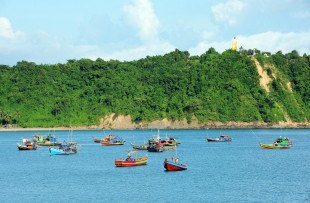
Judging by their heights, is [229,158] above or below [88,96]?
below

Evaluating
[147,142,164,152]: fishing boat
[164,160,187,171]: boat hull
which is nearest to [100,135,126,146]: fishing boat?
[147,142,164,152]: fishing boat

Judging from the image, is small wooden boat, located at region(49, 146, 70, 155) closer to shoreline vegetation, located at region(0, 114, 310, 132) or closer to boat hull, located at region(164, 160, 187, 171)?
boat hull, located at region(164, 160, 187, 171)

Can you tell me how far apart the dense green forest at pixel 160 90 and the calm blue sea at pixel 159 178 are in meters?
70.1

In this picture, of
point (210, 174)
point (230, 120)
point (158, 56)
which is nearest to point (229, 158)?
point (210, 174)

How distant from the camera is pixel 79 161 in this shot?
80.8 m

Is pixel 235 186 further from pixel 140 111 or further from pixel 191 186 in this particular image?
pixel 140 111

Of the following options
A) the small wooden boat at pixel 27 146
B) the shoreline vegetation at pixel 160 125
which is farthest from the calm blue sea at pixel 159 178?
the shoreline vegetation at pixel 160 125

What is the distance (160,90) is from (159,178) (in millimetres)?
109747

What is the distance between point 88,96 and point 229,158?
91680 mm

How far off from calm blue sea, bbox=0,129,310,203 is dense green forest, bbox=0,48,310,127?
7009cm

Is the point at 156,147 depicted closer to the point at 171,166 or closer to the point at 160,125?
the point at 171,166

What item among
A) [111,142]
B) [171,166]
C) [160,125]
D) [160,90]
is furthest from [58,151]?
[160,90]

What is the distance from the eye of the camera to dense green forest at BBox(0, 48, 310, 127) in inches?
6432

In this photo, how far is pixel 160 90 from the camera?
17125 cm
